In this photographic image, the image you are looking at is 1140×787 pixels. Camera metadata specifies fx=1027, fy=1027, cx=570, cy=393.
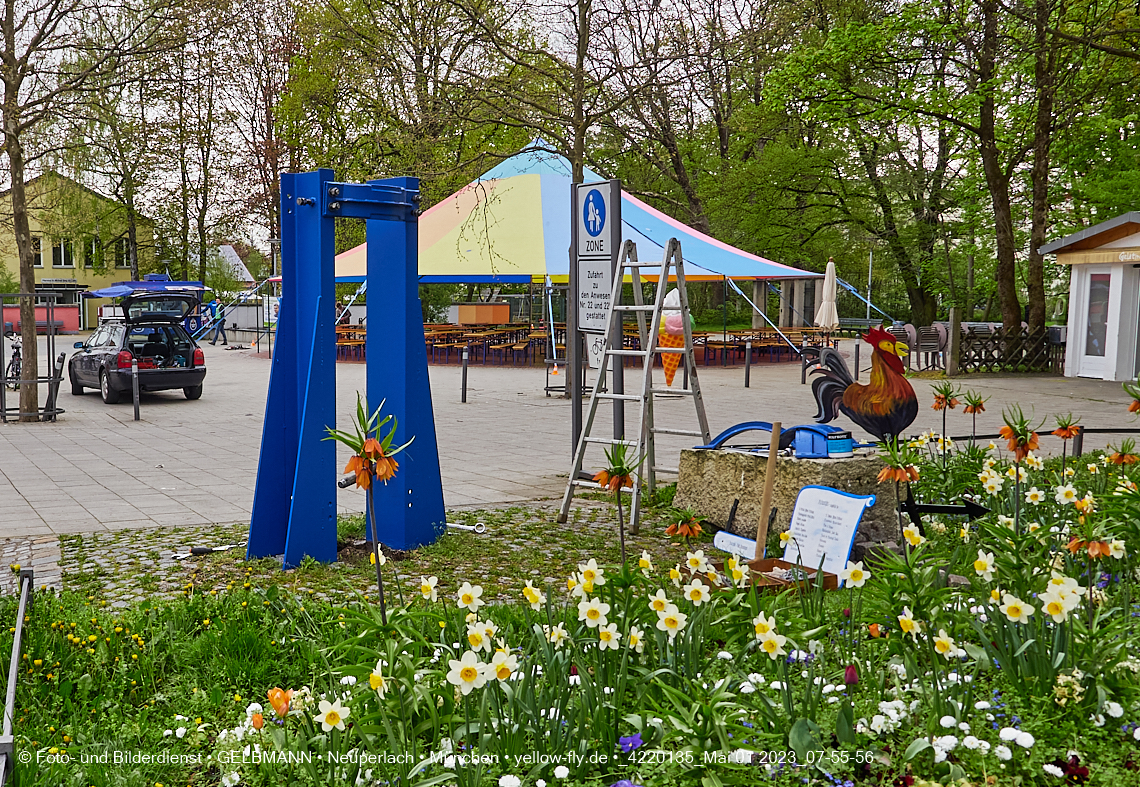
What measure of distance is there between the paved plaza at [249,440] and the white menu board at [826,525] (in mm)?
2378

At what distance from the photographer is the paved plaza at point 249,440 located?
25.4 ft

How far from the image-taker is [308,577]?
5.46 meters

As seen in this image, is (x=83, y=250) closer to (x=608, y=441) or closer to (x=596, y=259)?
(x=596, y=259)

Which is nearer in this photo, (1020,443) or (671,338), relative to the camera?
(1020,443)

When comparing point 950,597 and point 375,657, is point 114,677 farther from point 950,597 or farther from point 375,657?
point 950,597

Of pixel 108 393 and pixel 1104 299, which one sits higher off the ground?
pixel 1104 299

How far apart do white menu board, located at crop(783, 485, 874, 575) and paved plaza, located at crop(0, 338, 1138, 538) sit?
93.6 inches

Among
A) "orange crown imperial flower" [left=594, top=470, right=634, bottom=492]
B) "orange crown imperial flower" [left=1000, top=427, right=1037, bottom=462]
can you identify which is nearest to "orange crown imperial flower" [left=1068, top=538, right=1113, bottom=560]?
"orange crown imperial flower" [left=1000, top=427, right=1037, bottom=462]

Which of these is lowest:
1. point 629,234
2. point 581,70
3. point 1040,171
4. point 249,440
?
point 249,440

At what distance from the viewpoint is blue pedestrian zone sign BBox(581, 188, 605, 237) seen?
7895mm

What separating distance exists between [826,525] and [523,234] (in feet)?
43.6

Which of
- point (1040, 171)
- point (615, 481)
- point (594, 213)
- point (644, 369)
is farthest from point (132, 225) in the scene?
point (615, 481)

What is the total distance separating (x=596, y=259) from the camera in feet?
26.3

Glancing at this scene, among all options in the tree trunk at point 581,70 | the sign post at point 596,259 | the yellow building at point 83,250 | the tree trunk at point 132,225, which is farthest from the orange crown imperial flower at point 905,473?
the tree trunk at point 132,225
